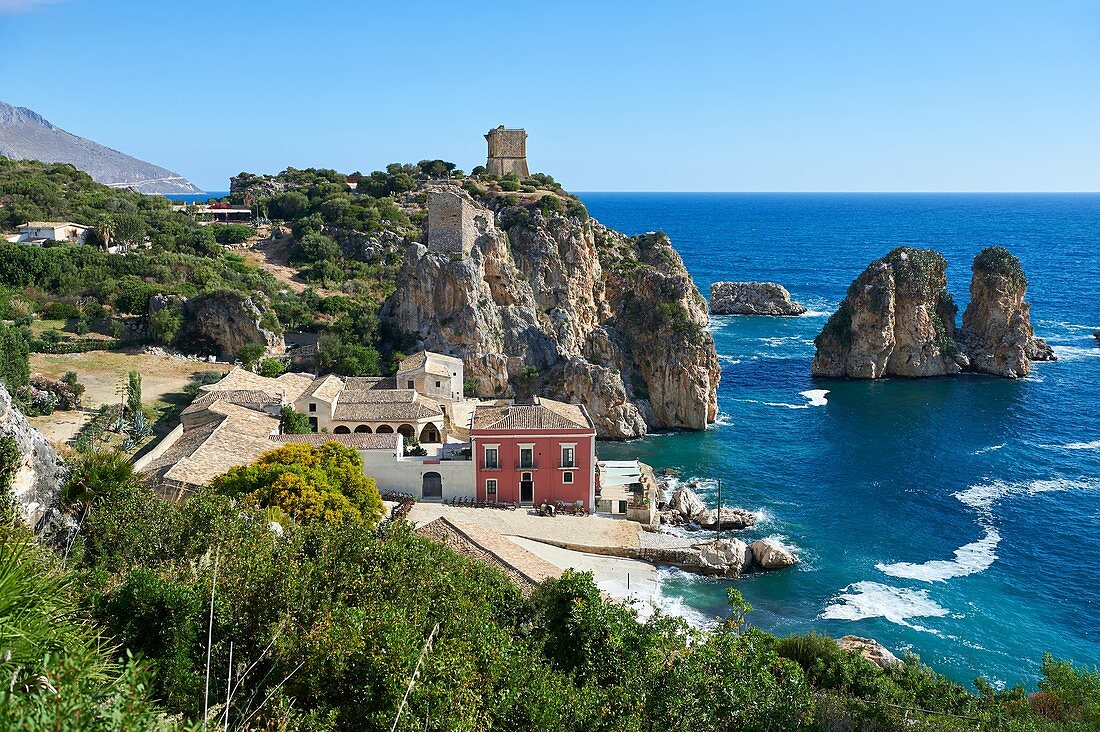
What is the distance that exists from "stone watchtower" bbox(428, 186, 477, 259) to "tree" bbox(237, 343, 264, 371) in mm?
12419

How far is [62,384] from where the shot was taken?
119ft

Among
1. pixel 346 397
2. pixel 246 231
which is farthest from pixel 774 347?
pixel 246 231

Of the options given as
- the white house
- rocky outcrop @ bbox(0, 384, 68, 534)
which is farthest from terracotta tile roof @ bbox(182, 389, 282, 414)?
the white house

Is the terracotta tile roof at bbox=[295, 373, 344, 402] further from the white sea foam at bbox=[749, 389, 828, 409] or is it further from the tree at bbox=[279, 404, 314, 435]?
the white sea foam at bbox=[749, 389, 828, 409]

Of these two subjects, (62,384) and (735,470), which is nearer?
(62,384)

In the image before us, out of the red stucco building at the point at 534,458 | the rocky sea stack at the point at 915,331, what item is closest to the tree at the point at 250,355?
the red stucco building at the point at 534,458

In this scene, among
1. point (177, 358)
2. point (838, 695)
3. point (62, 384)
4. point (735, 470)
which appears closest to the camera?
point (838, 695)

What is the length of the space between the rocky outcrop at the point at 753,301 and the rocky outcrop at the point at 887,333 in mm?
25061

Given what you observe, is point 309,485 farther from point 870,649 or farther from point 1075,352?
point 1075,352

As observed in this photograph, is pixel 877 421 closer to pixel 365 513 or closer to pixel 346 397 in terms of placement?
pixel 346 397

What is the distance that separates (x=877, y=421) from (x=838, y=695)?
3663cm

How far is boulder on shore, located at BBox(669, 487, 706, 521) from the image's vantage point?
3403cm

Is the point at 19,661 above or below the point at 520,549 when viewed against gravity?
above

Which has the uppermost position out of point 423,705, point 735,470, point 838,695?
point 423,705
